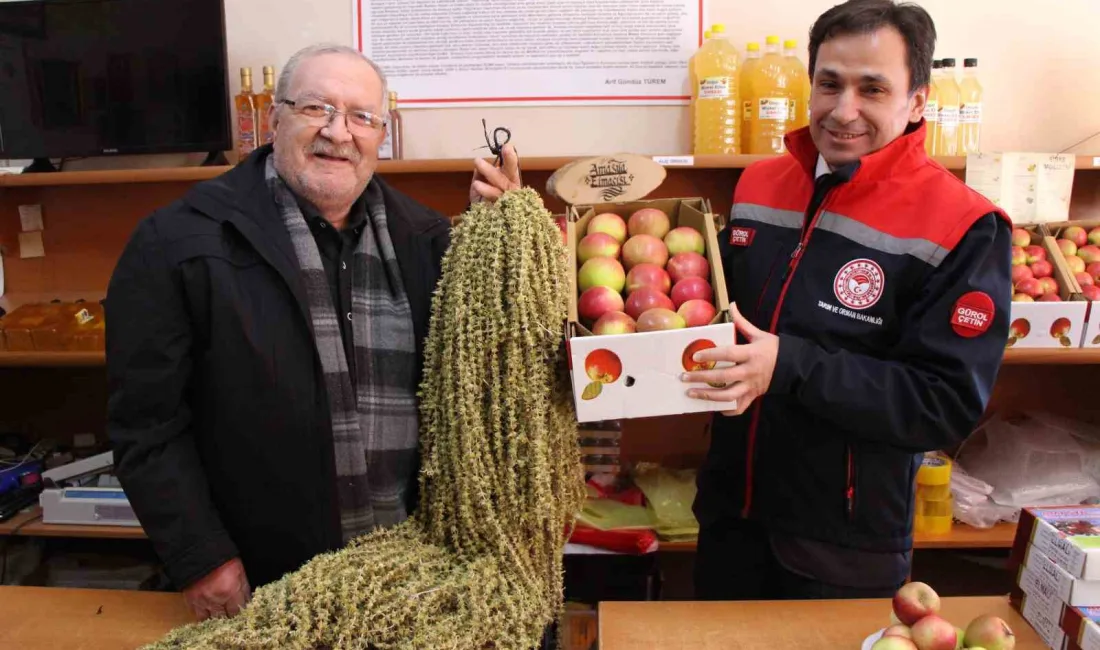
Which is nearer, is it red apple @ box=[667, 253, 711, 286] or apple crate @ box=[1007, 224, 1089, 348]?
red apple @ box=[667, 253, 711, 286]

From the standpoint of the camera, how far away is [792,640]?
1140 mm

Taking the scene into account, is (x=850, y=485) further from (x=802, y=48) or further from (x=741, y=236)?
(x=802, y=48)

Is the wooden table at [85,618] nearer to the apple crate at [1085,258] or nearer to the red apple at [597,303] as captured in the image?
the red apple at [597,303]

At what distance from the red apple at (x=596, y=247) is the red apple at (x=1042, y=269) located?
1.35m

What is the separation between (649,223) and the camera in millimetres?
1293

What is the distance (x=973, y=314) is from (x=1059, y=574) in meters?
0.40

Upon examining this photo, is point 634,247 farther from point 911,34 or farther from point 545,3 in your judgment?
point 545,3

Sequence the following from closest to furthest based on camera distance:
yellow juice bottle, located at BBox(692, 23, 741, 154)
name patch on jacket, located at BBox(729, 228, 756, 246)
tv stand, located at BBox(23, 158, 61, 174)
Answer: name patch on jacket, located at BBox(729, 228, 756, 246), yellow juice bottle, located at BBox(692, 23, 741, 154), tv stand, located at BBox(23, 158, 61, 174)

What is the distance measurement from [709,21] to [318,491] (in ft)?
6.22

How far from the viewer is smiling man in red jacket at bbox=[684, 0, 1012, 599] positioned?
47.1 inches

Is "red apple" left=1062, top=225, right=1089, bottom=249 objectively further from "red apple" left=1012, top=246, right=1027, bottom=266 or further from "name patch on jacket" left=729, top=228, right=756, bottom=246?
"name patch on jacket" left=729, top=228, right=756, bottom=246

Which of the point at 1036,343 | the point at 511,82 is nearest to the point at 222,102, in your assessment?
the point at 511,82

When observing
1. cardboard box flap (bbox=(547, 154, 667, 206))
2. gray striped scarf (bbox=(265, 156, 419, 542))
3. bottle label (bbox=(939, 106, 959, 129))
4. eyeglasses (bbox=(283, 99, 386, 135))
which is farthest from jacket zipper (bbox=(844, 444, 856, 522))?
bottle label (bbox=(939, 106, 959, 129))

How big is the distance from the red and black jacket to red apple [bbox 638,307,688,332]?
214mm
